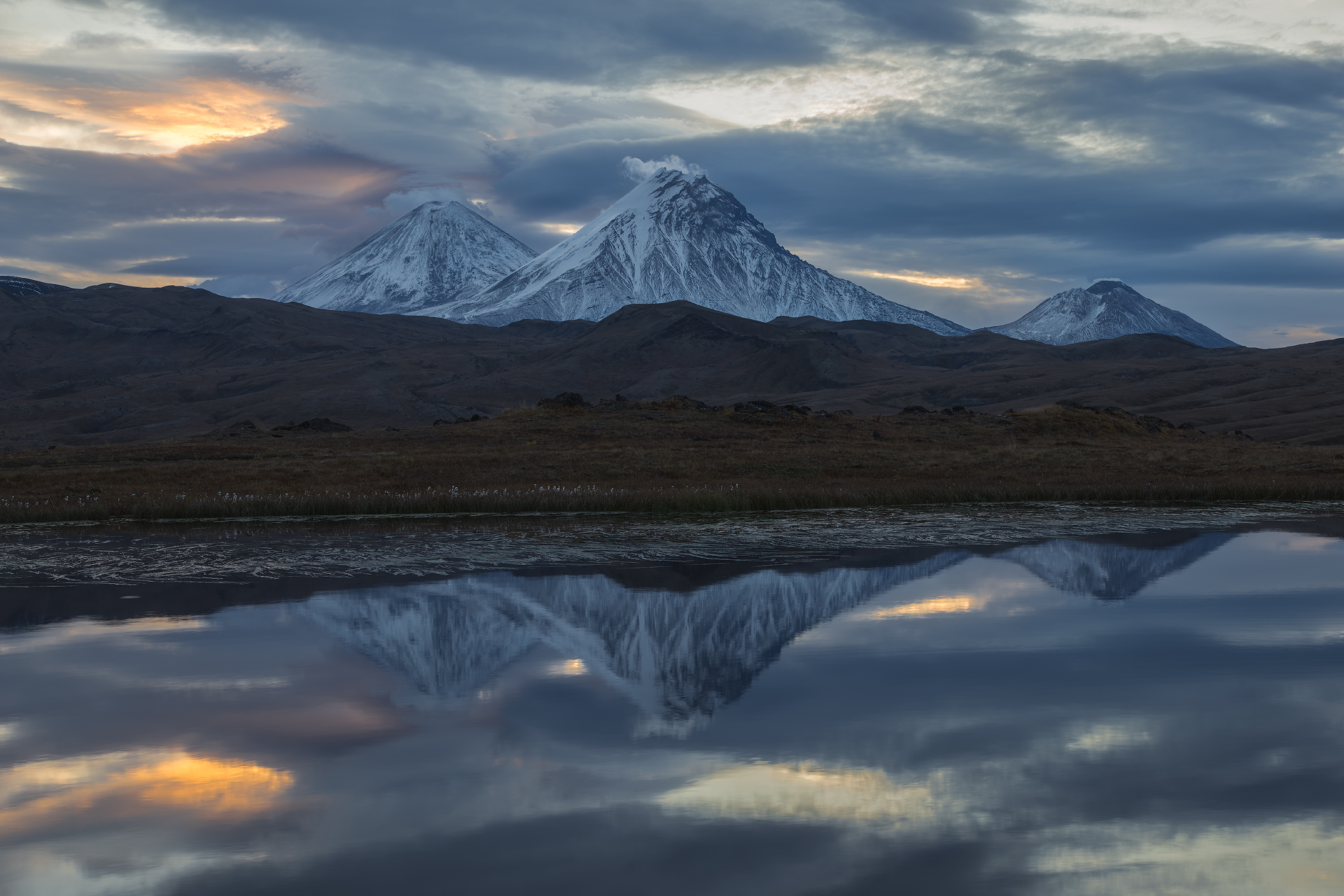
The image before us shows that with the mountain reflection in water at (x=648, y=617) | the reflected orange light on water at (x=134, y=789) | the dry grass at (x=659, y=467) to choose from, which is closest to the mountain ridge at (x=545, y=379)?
the dry grass at (x=659, y=467)

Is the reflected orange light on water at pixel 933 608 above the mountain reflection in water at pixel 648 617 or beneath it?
above

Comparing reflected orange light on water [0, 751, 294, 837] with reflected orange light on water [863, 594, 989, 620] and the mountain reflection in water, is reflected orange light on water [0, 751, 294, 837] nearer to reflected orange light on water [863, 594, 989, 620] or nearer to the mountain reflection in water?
the mountain reflection in water

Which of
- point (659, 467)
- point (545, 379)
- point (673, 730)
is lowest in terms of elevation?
point (673, 730)

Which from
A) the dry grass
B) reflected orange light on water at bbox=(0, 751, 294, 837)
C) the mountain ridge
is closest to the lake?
reflected orange light on water at bbox=(0, 751, 294, 837)

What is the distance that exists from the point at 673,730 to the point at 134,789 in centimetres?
424

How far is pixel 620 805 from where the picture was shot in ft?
25.8

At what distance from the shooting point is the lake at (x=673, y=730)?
7.00 meters

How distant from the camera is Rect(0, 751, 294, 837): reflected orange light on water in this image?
7.82 metres

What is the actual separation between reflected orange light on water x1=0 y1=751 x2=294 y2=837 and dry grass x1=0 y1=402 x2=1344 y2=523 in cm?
2065

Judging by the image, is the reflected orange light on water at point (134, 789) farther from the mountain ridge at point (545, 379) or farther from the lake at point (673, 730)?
the mountain ridge at point (545, 379)

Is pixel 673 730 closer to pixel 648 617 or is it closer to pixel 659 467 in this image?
pixel 648 617

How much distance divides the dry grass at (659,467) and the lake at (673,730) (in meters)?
10.9

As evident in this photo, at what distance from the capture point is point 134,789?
837 cm

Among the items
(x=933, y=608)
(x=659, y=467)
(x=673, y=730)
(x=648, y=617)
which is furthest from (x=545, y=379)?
(x=673, y=730)
